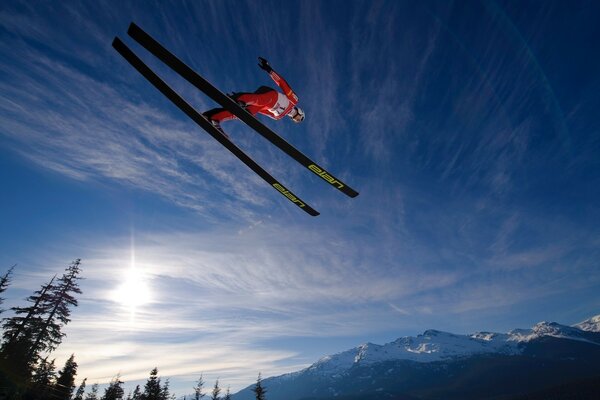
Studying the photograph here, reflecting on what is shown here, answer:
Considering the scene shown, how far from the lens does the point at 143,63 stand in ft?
26.1

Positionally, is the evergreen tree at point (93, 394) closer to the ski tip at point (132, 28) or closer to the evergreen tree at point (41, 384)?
the evergreen tree at point (41, 384)

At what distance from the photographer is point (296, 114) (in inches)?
404

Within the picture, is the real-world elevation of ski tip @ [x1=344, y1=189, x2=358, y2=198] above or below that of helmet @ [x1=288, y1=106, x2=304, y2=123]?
below

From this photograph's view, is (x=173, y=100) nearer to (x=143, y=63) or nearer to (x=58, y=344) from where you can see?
(x=143, y=63)

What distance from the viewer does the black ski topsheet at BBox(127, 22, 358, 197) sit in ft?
22.3

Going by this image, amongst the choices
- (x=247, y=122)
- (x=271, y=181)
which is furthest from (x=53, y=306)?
(x=247, y=122)

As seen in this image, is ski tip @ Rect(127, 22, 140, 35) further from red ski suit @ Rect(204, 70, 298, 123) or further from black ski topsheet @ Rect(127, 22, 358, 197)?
red ski suit @ Rect(204, 70, 298, 123)

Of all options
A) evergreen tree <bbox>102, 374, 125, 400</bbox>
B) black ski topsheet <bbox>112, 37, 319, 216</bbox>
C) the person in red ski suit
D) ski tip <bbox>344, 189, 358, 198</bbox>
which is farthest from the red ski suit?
evergreen tree <bbox>102, 374, 125, 400</bbox>

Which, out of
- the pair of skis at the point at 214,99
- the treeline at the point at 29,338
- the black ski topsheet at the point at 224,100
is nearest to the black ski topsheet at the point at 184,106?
the pair of skis at the point at 214,99

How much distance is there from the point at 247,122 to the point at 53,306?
27.2 m

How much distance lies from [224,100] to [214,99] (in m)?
0.30

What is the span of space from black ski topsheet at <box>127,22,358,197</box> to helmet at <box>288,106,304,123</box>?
166cm

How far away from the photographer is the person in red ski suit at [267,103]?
29.0 feet

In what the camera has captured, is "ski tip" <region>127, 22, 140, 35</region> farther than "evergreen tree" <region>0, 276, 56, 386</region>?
No
